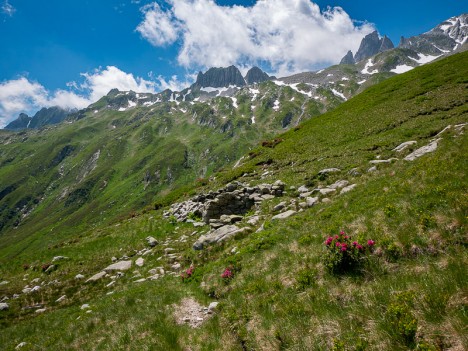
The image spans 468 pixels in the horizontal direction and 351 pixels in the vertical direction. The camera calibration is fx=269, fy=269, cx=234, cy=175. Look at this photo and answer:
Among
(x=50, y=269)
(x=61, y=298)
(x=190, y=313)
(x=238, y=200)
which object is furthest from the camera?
(x=238, y=200)

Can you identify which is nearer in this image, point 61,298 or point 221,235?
point 61,298

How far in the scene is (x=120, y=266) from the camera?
20.9 m

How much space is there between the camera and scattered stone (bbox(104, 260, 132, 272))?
20.5m

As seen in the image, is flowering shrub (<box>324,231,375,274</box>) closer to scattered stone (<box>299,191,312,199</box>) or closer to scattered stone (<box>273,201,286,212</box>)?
scattered stone (<box>273,201,286,212</box>)

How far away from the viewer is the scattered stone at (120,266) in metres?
20.5

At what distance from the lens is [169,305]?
38.6 feet

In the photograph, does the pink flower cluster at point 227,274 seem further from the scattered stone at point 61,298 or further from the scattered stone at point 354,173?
the scattered stone at point 354,173

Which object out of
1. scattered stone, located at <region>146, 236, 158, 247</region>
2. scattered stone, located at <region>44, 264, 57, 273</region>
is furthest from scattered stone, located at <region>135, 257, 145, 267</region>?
scattered stone, located at <region>44, 264, 57, 273</region>

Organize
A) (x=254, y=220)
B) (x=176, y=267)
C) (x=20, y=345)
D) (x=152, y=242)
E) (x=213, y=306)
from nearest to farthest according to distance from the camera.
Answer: (x=213, y=306)
(x=20, y=345)
(x=176, y=267)
(x=254, y=220)
(x=152, y=242)

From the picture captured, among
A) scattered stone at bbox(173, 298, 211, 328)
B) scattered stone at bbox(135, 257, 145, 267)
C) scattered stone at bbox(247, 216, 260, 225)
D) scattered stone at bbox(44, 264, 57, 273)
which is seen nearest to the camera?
scattered stone at bbox(173, 298, 211, 328)

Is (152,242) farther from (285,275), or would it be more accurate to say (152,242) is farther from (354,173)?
(354,173)

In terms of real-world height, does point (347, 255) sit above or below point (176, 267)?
above

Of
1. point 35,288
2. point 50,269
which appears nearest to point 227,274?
point 35,288

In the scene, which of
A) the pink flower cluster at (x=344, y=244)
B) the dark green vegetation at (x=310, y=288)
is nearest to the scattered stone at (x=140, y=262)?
the dark green vegetation at (x=310, y=288)
